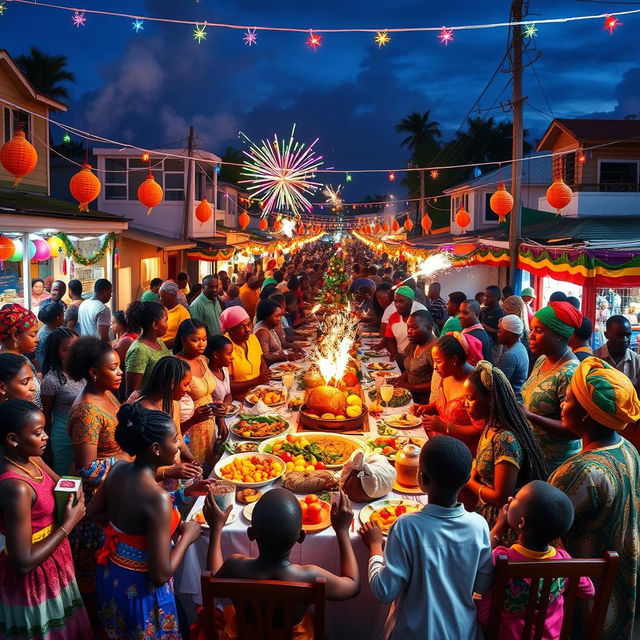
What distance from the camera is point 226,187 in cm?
3388

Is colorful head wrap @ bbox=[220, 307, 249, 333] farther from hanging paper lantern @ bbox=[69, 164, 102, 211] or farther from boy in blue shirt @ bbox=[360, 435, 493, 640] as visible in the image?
hanging paper lantern @ bbox=[69, 164, 102, 211]

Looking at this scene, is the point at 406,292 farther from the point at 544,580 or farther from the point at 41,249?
the point at 41,249

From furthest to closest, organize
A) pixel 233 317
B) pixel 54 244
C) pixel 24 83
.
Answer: pixel 24 83 < pixel 54 244 < pixel 233 317

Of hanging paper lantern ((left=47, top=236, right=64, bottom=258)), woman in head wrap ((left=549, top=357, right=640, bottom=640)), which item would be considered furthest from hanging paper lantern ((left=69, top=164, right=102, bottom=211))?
woman in head wrap ((left=549, top=357, right=640, bottom=640))

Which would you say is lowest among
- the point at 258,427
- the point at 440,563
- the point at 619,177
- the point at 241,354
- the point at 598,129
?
the point at 440,563

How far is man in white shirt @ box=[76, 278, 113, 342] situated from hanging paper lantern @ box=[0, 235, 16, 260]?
114 inches

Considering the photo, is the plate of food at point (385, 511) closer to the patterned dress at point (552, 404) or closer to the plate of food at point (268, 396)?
the patterned dress at point (552, 404)

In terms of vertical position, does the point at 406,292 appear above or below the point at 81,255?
below

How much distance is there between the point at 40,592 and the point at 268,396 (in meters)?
3.22

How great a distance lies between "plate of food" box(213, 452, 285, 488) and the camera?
13.1ft

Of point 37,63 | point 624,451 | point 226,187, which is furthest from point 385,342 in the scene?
point 37,63

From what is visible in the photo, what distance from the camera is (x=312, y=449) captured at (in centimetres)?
451

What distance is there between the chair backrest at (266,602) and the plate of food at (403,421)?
275cm

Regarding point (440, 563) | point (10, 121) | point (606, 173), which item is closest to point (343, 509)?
point (440, 563)
